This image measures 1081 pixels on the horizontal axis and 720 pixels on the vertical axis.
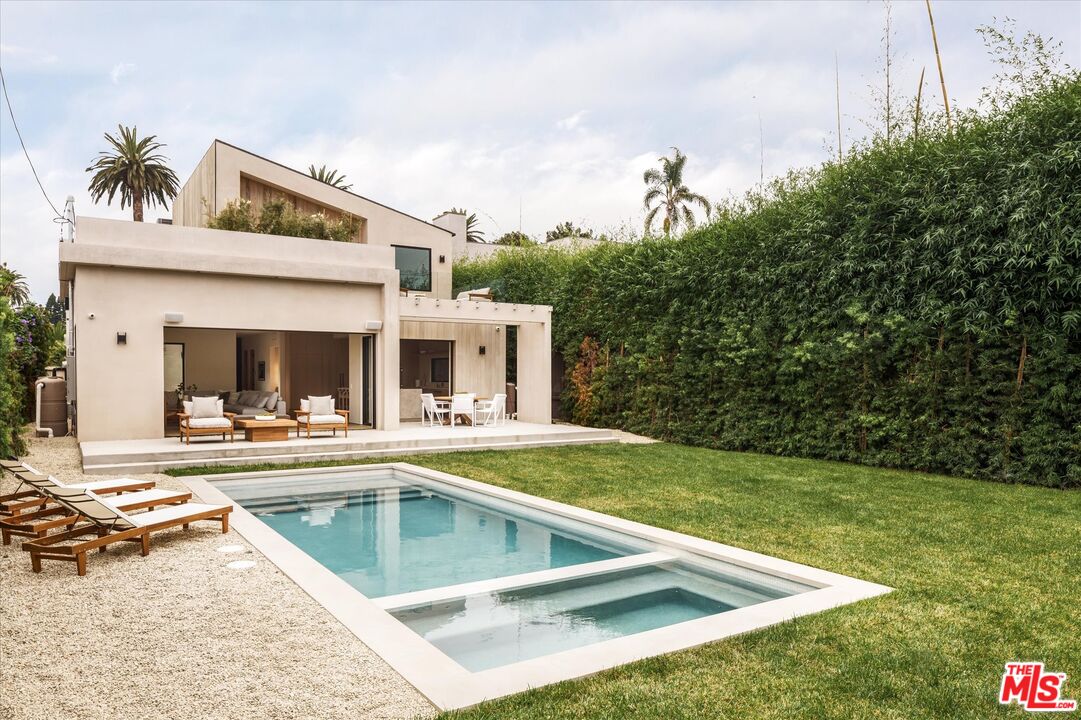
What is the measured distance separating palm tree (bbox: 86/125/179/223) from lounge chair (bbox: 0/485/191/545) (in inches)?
1225

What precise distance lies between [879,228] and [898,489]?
14.2 feet

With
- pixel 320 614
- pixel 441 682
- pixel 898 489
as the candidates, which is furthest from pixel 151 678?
pixel 898 489

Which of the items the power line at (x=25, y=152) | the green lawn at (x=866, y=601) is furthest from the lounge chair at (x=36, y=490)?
the power line at (x=25, y=152)

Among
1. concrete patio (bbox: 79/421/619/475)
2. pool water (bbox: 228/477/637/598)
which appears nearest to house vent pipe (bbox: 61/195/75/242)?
concrete patio (bbox: 79/421/619/475)

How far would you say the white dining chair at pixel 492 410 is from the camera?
637 inches

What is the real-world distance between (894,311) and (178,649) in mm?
10563

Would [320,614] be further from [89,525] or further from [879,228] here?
[879,228]

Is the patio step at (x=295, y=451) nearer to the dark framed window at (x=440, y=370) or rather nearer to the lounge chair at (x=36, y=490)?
the lounge chair at (x=36, y=490)

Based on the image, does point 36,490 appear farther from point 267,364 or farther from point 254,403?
point 267,364

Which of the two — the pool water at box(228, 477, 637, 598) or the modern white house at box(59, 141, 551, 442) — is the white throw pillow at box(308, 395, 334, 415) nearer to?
the modern white house at box(59, 141, 551, 442)

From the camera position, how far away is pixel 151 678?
3.47 m

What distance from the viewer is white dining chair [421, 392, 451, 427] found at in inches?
627

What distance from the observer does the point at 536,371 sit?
17.3 metres

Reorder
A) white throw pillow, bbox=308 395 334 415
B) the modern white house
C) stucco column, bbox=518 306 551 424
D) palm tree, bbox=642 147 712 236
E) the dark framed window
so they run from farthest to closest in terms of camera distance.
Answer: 1. palm tree, bbox=642 147 712 236
2. the dark framed window
3. stucco column, bbox=518 306 551 424
4. white throw pillow, bbox=308 395 334 415
5. the modern white house
